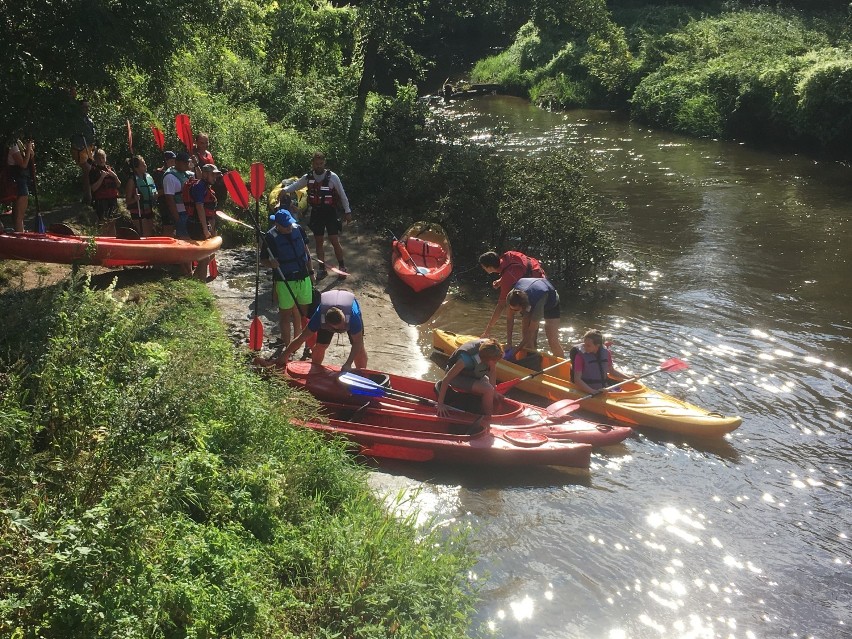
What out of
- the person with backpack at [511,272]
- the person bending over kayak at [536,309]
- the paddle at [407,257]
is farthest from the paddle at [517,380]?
the paddle at [407,257]

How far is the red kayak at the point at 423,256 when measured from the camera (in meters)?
11.3

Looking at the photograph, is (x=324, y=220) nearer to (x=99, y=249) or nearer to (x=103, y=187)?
(x=103, y=187)

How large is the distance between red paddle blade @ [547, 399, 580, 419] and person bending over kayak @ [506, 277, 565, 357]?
1123 mm

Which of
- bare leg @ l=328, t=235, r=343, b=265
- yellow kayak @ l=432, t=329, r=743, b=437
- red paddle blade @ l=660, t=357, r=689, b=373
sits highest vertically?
bare leg @ l=328, t=235, r=343, b=265

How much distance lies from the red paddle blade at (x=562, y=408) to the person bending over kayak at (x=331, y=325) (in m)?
2.12

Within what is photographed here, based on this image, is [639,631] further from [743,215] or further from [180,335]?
[743,215]

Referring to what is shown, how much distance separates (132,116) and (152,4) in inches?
199

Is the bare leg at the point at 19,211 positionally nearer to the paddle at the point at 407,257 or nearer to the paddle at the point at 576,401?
the paddle at the point at 407,257

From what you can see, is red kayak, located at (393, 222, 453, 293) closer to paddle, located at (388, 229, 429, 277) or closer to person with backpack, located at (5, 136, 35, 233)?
paddle, located at (388, 229, 429, 277)

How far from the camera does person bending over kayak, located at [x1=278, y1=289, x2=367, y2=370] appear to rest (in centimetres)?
741

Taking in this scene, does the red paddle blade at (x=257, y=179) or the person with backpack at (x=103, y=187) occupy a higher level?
the red paddle blade at (x=257, y=179)

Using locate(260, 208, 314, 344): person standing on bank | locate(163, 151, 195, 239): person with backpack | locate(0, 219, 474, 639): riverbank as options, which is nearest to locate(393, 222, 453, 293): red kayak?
locate(260, 208, 314, 344): person standing on bank

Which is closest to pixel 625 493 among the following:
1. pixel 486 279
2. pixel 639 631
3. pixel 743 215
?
pixel 639 631

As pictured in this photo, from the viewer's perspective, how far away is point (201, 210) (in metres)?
9.73
